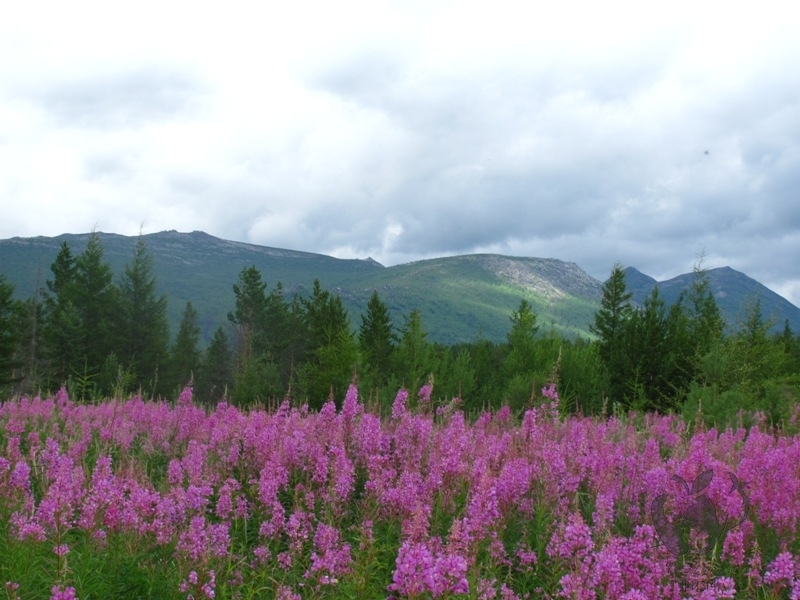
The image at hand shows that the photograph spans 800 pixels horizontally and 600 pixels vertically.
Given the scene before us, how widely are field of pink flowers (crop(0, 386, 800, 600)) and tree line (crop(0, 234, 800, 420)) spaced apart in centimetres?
498

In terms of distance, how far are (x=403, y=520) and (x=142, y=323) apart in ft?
200

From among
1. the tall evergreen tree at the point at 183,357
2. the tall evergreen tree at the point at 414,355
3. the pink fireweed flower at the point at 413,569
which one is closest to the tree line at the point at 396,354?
the tall evergreen tree at the point at 414,355

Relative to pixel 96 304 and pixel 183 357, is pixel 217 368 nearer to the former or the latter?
pixel 183 357

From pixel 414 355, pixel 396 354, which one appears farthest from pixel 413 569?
pixel 396 354

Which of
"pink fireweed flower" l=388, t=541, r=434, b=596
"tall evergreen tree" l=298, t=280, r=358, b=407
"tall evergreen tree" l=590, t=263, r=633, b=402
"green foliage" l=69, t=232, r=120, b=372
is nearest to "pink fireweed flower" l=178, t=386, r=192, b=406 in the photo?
"pink fireweed flower" l=388, t=541, r=434, b=596

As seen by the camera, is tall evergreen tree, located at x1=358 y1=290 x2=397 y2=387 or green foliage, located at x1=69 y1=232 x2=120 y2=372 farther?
green foliage, located at x1=69 y1=232 x2=120 y2=372

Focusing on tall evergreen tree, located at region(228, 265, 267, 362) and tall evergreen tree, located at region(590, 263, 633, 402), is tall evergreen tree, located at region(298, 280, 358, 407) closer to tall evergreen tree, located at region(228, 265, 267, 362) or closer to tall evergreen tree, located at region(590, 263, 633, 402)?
tall evergreen tree, located at region(590, 263, 633, 402)

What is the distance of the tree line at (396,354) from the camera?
25.8 metres

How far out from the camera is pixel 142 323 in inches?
2419

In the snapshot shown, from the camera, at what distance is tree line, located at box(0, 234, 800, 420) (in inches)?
1015

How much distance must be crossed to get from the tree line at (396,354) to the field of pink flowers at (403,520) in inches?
196

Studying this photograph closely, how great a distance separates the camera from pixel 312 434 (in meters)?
7.15

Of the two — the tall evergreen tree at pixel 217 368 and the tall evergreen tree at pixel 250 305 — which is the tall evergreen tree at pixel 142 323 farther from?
the tall evergreen tree at pixel 250 305

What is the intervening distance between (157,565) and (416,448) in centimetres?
262
